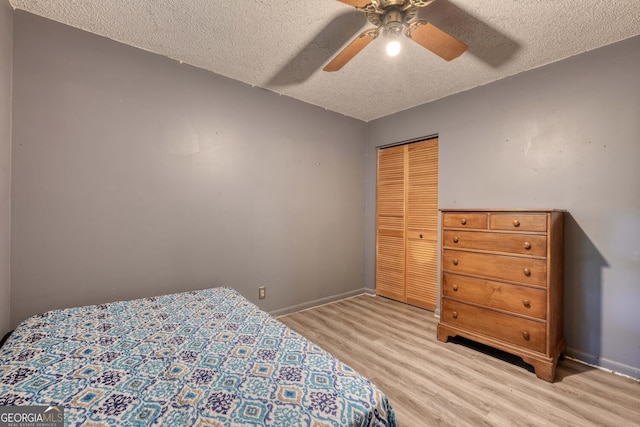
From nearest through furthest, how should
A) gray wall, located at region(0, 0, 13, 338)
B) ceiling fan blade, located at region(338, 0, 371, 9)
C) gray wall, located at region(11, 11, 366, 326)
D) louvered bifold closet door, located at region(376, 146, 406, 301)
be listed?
ceiling fan blade, located at region(338, 0, 371, 9) → gray wall, located at region(0, 0, 13, 338) → gray wall, located at region(11, 11, 366, 326) → louvered bifold closet door, located at region(376, 146, 406, 301)

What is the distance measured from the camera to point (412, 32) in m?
1.54

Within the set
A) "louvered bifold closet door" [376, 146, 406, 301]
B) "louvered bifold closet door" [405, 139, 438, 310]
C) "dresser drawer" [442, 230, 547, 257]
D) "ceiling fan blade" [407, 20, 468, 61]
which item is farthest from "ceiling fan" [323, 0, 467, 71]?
"louvered bifold closet door" [376, 146, 406, 301]

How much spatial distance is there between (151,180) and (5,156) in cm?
79

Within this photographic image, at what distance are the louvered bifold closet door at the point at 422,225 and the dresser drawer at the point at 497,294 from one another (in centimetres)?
76

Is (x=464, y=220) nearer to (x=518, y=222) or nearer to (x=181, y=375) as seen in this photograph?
(x=518, y=222)

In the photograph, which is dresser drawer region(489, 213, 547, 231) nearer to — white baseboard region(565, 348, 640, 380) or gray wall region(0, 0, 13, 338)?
white baseboard region(565, 348, 640, 380)

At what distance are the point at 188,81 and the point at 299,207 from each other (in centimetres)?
164

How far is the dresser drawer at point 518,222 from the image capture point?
6.27 ft

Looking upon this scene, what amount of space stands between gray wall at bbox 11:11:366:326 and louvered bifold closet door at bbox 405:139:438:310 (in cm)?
107

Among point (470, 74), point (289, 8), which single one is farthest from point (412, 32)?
point (470, 74)

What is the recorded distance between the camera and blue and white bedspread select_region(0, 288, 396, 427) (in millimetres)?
877

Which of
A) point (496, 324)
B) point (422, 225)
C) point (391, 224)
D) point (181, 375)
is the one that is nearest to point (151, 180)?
point (181, 375)

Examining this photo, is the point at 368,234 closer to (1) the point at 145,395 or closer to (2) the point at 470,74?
(2) the point at 470,74

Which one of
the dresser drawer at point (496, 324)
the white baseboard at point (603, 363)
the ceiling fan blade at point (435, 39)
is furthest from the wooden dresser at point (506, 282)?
the ceiling fan blade at point (435, 39)
